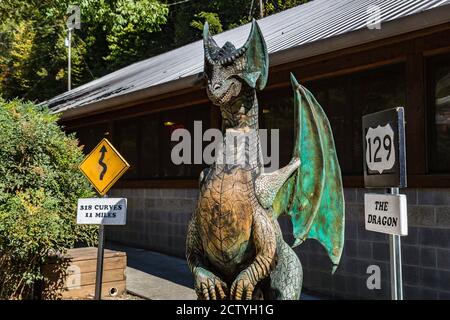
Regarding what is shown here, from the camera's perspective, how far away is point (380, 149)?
3.58 metres

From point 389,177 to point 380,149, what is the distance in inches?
9.9

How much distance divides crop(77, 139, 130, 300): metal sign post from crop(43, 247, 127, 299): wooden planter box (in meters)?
1.98

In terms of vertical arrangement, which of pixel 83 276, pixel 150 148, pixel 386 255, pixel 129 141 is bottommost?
pixel 83 276

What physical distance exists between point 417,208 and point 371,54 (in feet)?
7.17

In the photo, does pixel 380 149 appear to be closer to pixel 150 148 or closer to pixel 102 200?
pixel 102 200

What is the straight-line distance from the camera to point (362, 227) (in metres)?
6.95

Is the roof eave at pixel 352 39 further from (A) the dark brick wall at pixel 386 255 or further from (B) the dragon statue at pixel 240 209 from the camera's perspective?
(B) the dragon statue at pixel 240 209

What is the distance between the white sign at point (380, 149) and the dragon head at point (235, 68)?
0.97 metres

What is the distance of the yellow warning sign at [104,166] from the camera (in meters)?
5.27

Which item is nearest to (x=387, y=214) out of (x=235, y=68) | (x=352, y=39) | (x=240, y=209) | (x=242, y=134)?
(x=240, y=209)

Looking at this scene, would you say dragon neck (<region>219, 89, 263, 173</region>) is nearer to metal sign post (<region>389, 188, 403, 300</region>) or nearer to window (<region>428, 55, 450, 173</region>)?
metal sign post (<region>389, 188, 403, 300</region>)

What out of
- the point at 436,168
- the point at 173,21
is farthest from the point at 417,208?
the point at 173,21

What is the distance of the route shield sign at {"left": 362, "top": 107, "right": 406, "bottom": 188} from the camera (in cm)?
331

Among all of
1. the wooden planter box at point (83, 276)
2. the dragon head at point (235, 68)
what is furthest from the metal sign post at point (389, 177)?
the wooden planter box at point (83, 276)
